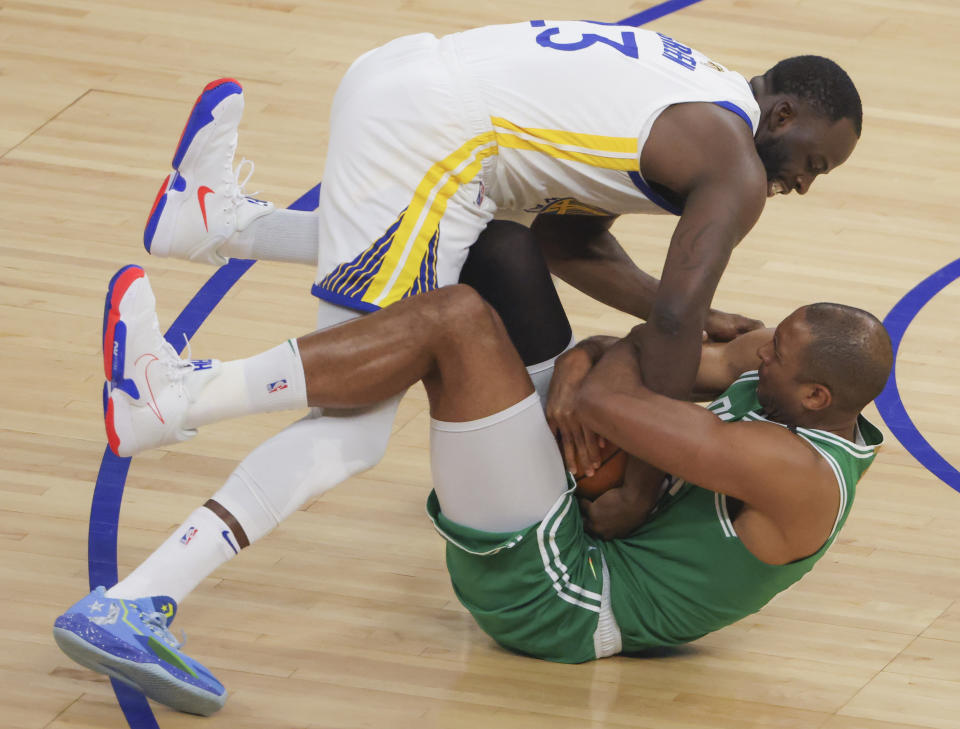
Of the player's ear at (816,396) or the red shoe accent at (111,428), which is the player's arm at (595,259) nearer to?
the player's ear at (816,396)

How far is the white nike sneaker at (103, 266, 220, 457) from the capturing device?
2.71 m

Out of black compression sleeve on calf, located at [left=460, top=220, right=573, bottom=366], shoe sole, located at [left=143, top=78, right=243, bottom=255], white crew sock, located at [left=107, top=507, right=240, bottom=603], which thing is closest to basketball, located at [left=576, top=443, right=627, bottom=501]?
black compression sleeve on calf, located at [left=460, top=220, right=573, bottom=366]

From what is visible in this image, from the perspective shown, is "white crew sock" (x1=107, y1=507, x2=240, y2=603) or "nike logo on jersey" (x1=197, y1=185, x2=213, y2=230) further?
"nike logo on jersey" (x1=197, y1=185, x2=213, y2=230)

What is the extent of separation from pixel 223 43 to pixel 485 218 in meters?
3.06

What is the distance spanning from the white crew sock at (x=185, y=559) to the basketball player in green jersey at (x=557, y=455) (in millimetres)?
28

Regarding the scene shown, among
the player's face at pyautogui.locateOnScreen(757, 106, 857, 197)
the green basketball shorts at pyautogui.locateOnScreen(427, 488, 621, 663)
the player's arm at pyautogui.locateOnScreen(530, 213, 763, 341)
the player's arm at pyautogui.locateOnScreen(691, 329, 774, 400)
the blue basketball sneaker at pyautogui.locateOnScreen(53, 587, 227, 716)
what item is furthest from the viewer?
the player's arm at pyautogui.locateOnScreen(530, 213, 763, 341)

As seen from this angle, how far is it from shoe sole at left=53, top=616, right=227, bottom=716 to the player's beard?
147cm

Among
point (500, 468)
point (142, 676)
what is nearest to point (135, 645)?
point (142, 676)

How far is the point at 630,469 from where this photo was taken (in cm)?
292

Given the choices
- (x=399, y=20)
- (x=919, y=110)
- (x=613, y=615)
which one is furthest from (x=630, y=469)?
(x=399, y=20)

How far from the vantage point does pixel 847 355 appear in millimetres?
2672

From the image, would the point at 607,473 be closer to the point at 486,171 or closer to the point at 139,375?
the point at 486,171

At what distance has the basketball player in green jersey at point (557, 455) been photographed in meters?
2.69

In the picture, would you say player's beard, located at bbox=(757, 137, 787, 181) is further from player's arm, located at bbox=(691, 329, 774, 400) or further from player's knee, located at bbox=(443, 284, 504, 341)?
player's knee, located at bbox=(443, 284, 504, 341)
